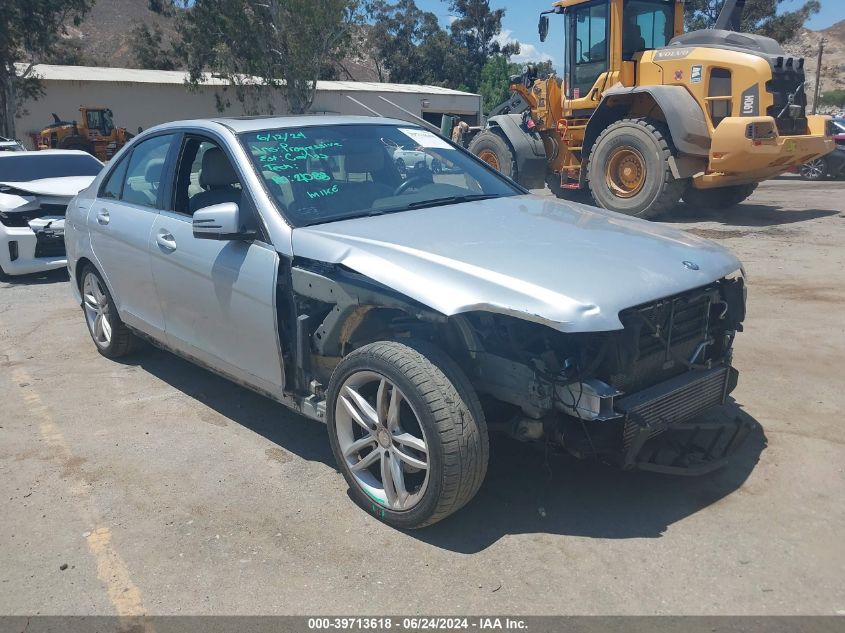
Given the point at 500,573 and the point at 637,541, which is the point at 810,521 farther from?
the point at 500,573

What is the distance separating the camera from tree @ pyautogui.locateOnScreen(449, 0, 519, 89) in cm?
6009

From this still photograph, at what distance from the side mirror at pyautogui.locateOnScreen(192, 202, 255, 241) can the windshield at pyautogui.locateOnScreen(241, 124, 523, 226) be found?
217 millimetres

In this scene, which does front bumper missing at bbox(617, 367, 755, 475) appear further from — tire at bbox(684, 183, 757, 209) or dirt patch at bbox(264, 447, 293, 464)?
tire at bbox(684, 183, 757, 209)

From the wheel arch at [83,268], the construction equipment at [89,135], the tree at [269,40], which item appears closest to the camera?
the wheel arch at [83,268]

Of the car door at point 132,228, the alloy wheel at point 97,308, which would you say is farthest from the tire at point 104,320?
the car door at point 132,228

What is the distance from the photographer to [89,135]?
31266 mm

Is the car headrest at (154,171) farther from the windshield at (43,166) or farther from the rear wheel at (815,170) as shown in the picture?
the rear wheel at (815,170)

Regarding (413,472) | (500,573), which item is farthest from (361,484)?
(500,573)

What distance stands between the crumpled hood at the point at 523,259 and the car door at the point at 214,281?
376mm

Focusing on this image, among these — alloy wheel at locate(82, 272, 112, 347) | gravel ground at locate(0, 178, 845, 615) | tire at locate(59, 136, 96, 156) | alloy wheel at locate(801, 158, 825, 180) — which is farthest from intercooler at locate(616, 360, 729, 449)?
tire at locate(59, 136, 96, 156)

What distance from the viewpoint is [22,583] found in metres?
3.04

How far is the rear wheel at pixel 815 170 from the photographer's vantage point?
17477 mm

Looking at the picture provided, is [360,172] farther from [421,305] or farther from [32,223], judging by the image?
Answer: [32,223]
